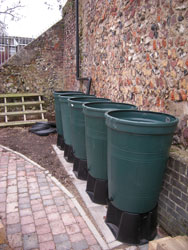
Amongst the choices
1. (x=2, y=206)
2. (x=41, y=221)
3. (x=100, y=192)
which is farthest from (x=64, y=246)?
(x=2, y=206)

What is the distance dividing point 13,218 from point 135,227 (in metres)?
1.34

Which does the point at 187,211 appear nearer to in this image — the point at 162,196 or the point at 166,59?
the point at 162,196

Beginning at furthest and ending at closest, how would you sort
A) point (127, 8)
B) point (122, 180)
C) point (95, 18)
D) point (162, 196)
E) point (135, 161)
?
1. point (95, 18)
2. point (127, 8)
3. point (162, 196)
4. point (122, 180)
5. point (135, 161)

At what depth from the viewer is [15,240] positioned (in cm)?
209


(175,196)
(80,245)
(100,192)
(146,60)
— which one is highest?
(146,60)

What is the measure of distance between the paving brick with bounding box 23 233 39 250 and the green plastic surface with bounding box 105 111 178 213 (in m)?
0.85

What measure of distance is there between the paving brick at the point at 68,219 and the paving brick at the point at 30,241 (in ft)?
1.19

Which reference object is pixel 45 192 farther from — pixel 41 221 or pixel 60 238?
pixel 60 238

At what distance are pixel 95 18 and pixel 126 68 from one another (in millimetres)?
2018

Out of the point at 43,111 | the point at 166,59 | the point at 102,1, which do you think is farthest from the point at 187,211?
the point at 43,111

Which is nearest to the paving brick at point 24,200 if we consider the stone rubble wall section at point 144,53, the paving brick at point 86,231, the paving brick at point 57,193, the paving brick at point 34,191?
the paving brick at point 34,191

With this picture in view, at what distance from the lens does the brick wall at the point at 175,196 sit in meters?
1.99

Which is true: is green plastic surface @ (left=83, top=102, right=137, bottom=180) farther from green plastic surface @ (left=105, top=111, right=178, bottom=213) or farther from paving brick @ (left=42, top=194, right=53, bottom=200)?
paving brick @ (left=42, top=194, right=53, bottom=200)

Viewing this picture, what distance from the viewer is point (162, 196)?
2.29 metres
